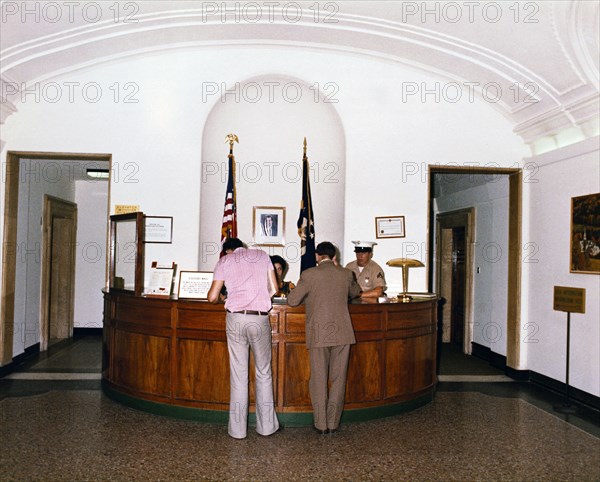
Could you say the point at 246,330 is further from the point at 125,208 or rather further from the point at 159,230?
the point at 125,208

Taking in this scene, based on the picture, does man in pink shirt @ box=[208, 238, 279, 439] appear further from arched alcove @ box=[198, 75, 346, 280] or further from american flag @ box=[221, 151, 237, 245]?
arched alcove @ box=[198, 75, 346, 280]

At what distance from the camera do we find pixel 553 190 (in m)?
6.60

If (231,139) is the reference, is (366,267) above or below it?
below

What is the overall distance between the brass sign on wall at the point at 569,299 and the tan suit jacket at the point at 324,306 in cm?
255

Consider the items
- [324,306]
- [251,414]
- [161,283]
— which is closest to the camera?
[324,306]

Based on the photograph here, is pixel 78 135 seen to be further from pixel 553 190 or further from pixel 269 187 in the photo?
pixel 553 190

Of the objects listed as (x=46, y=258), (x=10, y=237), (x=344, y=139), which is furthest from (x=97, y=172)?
(x=344, y=139)

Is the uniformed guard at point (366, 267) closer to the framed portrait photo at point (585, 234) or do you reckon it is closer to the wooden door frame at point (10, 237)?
the framed portrait photo at point (585, 234)

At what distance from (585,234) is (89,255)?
8071 millimetres

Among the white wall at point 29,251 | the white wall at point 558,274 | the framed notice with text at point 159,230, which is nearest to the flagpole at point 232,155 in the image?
the framed notice with text at point 159,230

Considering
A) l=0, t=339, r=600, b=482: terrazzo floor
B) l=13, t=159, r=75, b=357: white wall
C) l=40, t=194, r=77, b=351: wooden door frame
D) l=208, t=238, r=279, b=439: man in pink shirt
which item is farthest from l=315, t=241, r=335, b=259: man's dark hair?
l=40, t=194, r=77, b=351: wooden door frame

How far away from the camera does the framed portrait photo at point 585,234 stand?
5.68 metres

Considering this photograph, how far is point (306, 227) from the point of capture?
6.73 m

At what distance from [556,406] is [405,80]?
403 centimetres
